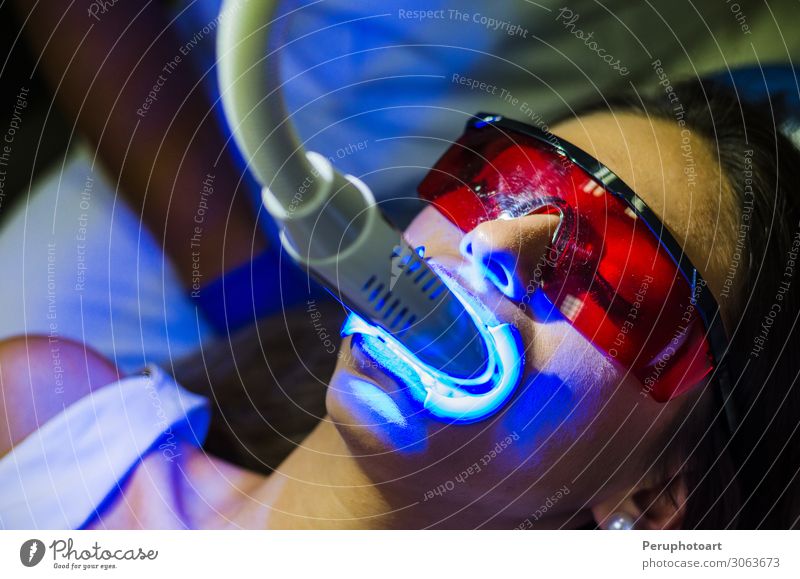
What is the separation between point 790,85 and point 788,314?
162 millimetres

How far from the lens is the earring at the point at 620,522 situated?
471mm

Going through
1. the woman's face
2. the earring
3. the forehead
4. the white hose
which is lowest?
the earring

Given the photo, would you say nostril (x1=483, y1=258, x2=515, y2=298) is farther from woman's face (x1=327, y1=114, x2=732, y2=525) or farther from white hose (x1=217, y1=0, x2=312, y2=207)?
white hose (x1=217, y1=0, x2=312, y2=207)

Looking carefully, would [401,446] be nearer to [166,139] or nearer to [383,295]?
[383,295]

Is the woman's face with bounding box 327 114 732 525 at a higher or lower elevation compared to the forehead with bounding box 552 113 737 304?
lower

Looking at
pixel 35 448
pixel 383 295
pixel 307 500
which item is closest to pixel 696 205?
pixel 383 295

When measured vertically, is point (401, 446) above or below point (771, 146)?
below

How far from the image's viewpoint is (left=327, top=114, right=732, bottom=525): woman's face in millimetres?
423
